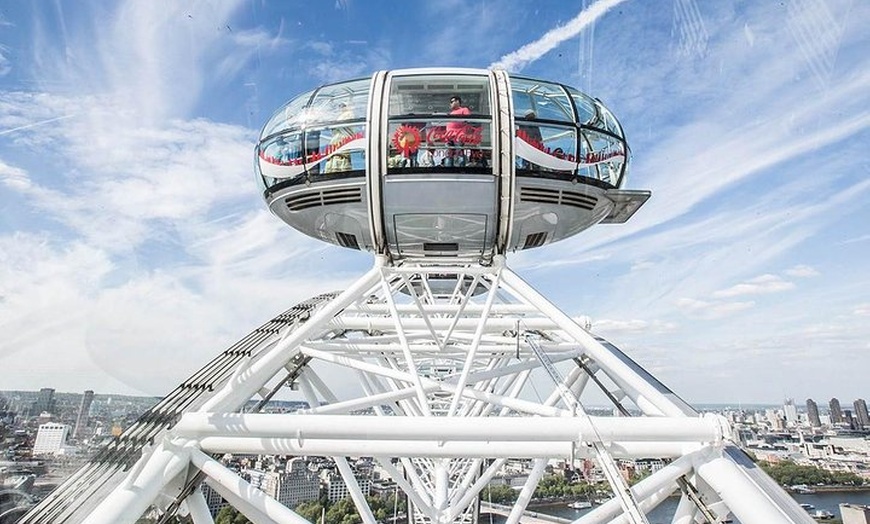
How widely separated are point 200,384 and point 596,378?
430cm

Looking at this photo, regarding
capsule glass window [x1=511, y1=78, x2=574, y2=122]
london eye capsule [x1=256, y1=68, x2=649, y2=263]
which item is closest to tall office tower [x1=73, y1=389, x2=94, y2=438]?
london eye capsule [x1=256, y1=68, x2=649, y2=263]

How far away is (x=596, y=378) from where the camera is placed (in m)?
6.14

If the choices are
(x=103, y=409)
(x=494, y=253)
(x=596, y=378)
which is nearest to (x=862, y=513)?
(x=596, y=378)

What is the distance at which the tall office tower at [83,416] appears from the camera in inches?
126

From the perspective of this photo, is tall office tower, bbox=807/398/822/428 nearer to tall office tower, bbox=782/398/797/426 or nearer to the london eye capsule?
tall office tower, bbox=782/398/797/426

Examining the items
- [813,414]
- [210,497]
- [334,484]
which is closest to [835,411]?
[813,414]

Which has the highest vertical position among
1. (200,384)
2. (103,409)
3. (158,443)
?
→ (200,384)

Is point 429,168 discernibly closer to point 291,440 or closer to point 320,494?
point 291,440

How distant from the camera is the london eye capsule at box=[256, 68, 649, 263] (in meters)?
5.04

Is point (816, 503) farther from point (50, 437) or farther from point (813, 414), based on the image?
point (50, 437)

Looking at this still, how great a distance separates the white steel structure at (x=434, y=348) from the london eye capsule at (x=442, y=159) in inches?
0.8

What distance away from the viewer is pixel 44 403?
10.2ft

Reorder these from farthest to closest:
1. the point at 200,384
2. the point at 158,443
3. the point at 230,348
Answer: the point at 230,348 < the point at 200,384 < the point at 158,443

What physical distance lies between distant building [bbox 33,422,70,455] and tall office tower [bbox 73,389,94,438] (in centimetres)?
13
